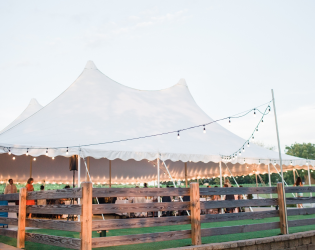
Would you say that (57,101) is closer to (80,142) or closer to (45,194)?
(80,142)

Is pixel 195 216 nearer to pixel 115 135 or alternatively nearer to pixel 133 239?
pixel 133 239

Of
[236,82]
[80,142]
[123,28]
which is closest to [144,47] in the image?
[123,28]

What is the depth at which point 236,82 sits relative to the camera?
18.6 metres

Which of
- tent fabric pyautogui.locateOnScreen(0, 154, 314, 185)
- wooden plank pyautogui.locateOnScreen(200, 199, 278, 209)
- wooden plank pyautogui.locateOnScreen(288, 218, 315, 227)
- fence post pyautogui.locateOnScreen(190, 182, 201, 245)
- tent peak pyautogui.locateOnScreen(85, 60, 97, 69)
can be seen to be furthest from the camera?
tent fabric pyautogui.locateOnScreen(0, 154, 314, 185)

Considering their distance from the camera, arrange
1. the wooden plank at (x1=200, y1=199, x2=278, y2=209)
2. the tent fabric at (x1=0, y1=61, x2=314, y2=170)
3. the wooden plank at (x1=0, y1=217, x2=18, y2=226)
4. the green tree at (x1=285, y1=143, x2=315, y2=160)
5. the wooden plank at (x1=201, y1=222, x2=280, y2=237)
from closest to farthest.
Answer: the wooden plank at (x1=201, y1=222, x2=280, y2=237) < the wooden plank at (x1=200, y1=199, x2=278, y2=209) < the wooden plank at (x1=0, y1=217, x2=18, y2=226) < the tent fabric at (x1=0, y1=61, x2=314, y2=170) < the green tree at (x1=285, y1=143, x2=315, y2=160)

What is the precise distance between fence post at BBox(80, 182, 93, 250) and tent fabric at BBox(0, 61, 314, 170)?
6.29 meters

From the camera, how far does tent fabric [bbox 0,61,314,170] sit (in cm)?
1127

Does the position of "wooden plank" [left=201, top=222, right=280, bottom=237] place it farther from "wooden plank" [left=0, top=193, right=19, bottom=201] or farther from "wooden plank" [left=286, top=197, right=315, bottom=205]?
"wooden plank" [left=0, top=193, right=19, bottom=201]

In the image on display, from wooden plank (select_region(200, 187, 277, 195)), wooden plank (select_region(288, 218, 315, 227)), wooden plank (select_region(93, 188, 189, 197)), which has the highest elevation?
wooden plank (select_region(93, 188, 189, 197))

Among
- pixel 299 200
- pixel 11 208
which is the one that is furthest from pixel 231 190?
pixel 11 208

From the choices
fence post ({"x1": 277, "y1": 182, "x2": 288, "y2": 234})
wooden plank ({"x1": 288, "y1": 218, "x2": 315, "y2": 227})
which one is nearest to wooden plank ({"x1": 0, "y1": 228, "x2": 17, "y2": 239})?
fence post ({"x1": 277, "y1": 182, "x2": 288, "y2": 234})

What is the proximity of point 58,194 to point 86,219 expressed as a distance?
41.7 inches

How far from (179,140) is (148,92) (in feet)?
13.5

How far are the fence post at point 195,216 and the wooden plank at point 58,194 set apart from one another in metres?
2.05
